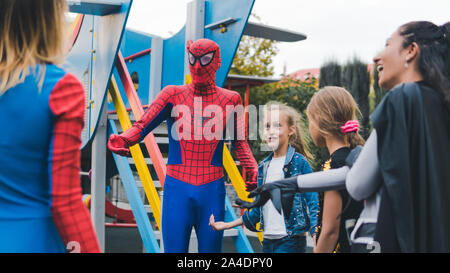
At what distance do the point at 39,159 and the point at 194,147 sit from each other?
1.83 meters

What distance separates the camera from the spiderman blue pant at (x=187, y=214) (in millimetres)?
2936

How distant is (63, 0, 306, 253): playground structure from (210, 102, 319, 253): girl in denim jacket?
3.57ft

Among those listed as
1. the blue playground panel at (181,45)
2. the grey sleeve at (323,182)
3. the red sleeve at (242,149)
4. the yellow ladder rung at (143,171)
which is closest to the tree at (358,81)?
the blue playground panel at (181,45)

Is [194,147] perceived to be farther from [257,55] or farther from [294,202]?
[257,55]

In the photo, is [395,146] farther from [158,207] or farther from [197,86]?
[158,207]

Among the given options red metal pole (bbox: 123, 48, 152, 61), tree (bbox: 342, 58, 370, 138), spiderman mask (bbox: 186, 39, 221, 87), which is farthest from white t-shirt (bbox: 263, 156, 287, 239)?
tree (bbox: 342, 58, 370, 138)

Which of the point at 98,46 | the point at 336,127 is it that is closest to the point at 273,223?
the point at 336,127

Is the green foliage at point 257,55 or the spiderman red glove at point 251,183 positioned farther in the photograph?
the green foliage at point 257,55

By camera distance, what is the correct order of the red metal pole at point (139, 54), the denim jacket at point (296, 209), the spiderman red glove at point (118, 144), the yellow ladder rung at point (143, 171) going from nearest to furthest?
the denim jacket at point (296, 209) < the spiderman red glove at point (118, 144) < the yellow ladder rung at point (143, 171) < the red metal pole at point (139, 54)

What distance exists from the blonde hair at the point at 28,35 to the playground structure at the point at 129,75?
239 cm

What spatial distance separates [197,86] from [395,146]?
6.10ft

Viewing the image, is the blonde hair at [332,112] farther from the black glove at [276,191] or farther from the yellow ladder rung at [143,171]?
the yellow ladder rung at [143,171]

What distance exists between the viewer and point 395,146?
4.96 feet
